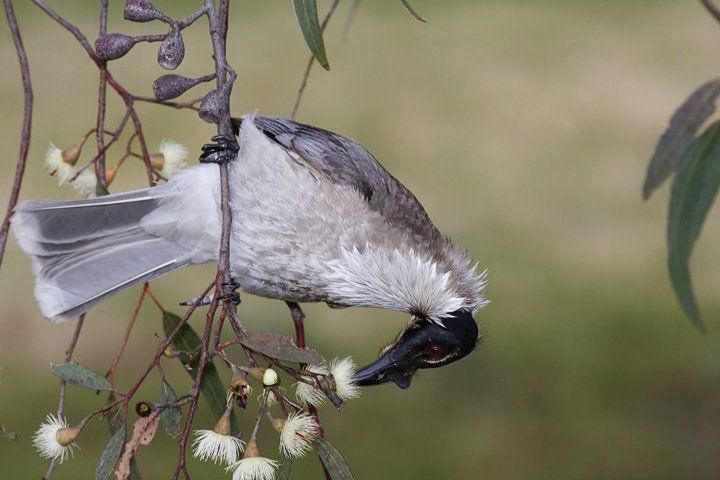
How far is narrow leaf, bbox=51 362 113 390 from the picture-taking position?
4.78 feet

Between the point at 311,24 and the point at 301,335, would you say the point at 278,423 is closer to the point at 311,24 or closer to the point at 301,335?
the point at 301,335

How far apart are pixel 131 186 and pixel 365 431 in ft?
6.14

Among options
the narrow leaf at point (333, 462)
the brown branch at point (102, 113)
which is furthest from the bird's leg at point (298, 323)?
the brown branch at point (102, 113)

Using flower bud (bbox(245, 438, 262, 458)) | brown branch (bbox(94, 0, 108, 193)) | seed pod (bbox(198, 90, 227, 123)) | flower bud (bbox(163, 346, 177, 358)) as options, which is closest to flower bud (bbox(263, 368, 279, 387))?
flower bud (bbox(245, 438, 262, 458))

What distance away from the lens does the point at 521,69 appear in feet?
20.1

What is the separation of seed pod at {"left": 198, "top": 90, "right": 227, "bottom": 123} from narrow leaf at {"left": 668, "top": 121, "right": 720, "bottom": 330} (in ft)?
2.54

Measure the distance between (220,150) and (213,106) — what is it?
0.32 meters

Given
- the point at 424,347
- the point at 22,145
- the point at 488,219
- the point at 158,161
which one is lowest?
the point at 488,219

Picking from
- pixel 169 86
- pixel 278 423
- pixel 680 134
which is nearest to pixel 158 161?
pixel 169 86

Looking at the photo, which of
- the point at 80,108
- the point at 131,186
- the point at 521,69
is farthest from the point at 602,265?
the point at 80,108

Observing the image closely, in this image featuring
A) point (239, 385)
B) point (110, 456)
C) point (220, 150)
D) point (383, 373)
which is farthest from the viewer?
point (383, 373)

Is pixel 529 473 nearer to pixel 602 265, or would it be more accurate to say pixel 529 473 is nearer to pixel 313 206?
pixel 602 265

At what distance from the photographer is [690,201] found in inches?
63.2

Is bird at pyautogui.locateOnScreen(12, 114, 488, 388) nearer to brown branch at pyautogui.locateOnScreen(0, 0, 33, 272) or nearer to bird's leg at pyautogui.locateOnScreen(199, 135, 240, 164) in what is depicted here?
bird's leg at pyautogui.locateOnScreen(199, 135, 240, 164)
